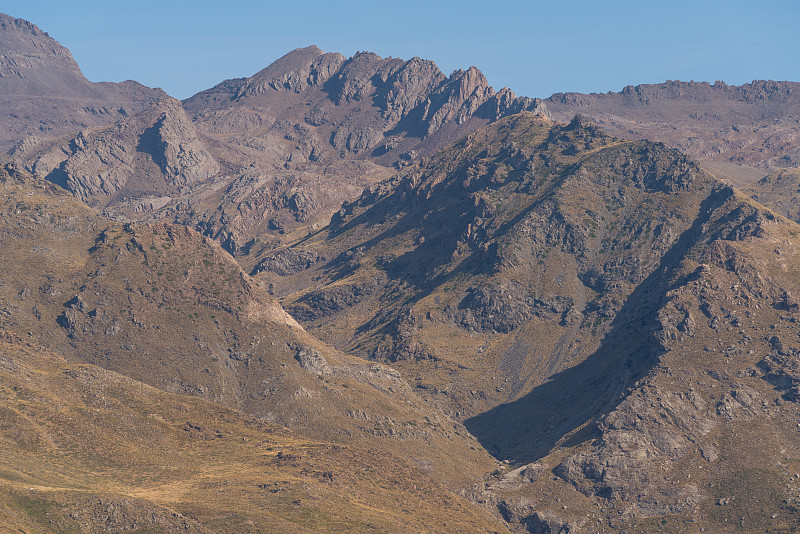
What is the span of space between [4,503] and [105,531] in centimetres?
2251

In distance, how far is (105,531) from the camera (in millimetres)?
198125

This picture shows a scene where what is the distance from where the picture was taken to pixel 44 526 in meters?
193

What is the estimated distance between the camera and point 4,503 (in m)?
193

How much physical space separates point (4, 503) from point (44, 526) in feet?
33.9

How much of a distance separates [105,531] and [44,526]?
13074 mm

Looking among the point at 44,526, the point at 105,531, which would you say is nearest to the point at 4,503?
the point at 44,526

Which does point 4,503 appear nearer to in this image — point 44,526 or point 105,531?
point 44,526
